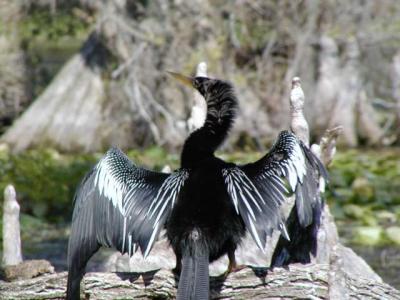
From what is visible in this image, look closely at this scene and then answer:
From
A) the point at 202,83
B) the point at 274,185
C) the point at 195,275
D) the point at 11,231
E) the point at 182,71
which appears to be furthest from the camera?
the point at 182,71

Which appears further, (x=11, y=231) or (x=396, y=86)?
(x=396, y=86)

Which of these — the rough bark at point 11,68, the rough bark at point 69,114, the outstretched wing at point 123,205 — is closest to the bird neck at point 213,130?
the outstretched wing at point 123,205

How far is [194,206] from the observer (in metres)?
4.81

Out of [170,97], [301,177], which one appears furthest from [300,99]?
[170,97]

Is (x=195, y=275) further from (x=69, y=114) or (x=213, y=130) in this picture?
(x=69, y=114)

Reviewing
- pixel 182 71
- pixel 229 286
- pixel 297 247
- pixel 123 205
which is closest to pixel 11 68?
pixel 182 71

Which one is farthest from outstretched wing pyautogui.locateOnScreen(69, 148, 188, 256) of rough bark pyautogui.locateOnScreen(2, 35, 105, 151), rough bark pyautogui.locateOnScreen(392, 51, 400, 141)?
rough bark pyautogui.locateOnScreen(392, 51, 400, 141)

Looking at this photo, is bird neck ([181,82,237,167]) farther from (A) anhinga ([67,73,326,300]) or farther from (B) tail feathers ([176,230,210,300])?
(B) tail feathers ([176,230,210,300])

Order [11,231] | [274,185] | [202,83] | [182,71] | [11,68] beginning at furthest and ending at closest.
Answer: [11,68], [182,71], [11,231], [202,83], [274,185]

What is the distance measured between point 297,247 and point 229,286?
39.9 inches

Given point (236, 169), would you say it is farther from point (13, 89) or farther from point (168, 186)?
point (13, 89)

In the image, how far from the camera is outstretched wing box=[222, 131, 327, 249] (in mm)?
4680

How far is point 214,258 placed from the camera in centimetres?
500

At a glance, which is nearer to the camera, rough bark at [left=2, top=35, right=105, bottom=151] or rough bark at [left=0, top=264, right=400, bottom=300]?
rough bark at [left=0, top=264, right=400, bottom=300]
